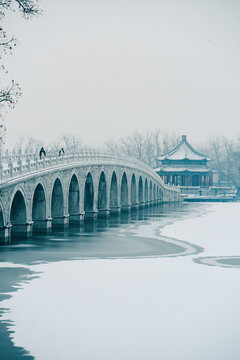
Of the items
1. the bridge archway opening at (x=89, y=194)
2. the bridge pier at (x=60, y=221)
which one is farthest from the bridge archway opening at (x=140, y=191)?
the bridge pier at (x=60, y=221)

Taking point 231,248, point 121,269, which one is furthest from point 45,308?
point 231,248

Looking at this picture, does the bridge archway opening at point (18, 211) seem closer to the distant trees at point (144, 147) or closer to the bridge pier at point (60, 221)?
the bridge pier at point (60, 221)

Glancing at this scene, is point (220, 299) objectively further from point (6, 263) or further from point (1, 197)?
point (1, 197)

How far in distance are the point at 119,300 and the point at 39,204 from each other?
19.6 m

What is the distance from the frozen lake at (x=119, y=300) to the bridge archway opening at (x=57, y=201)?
789 centimetres

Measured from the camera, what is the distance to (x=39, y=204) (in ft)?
123

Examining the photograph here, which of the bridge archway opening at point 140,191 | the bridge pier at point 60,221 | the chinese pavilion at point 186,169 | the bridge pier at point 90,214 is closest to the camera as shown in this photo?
the bridge pier at point 60,221

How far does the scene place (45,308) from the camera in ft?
57.8

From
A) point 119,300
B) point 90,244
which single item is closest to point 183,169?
point 90,244

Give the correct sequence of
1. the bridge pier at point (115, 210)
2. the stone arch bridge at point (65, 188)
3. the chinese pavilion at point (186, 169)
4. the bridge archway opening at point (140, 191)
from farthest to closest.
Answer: the chinese pavilion at point (186, 169) → the bridge archway opening at point (140, 191) → the bridge pier at point (115, 210) → the stone arch bridge at point (65, 188)

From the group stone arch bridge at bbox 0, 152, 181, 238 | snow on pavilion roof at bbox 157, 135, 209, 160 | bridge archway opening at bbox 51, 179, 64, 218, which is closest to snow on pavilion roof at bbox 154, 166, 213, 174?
snow on pavilion roof at bbox 157, 135, 209, 160

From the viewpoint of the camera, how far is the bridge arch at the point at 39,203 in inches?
1459

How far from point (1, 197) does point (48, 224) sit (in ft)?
28.6

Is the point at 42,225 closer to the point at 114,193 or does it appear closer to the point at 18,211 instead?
the point at 18,211
